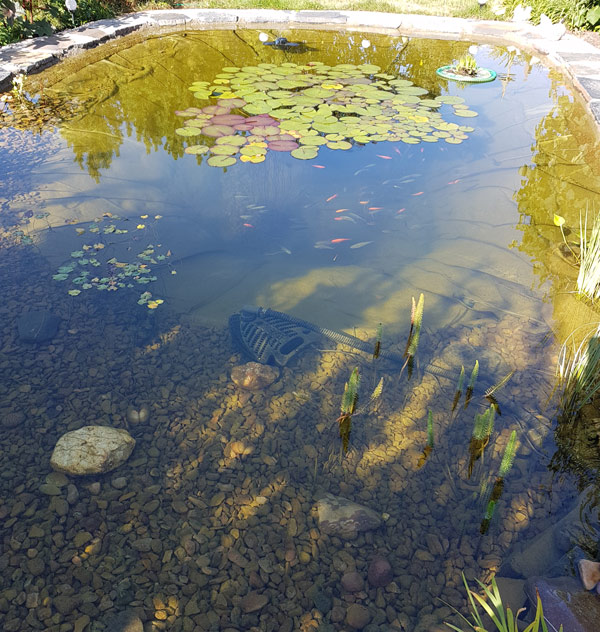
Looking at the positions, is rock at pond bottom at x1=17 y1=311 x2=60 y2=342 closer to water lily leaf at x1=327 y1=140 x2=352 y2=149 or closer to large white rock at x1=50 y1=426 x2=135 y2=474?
large white rock at x1=50 y1=426 x2=135 y2=474

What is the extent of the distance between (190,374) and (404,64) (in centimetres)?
625

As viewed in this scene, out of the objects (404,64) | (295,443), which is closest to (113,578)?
(295,443)

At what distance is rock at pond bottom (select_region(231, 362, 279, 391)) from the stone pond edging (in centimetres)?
553

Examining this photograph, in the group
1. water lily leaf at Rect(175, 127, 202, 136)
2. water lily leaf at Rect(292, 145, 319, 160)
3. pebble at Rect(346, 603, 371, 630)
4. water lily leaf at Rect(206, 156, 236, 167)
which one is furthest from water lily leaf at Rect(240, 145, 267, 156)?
pebble at Rect(346, 603, 371, 630)

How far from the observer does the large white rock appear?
6.64ft

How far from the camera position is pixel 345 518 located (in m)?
1.90

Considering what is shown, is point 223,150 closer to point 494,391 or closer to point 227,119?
point 227,119

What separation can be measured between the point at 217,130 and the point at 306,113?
995 millimetres

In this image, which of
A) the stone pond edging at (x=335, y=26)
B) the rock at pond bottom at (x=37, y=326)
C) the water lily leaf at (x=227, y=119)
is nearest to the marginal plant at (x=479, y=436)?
the rock at pond bottom at (x=37, y=326)

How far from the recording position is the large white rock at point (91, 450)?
202 centimetres

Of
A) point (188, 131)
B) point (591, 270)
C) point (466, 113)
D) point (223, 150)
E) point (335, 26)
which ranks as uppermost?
point (335, 26)

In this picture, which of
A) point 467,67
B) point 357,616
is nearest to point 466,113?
point 467,67

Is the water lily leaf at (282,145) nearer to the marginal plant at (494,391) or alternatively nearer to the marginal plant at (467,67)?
the marginal plant at (494,391)

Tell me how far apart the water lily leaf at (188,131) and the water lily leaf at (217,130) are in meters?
0.07
